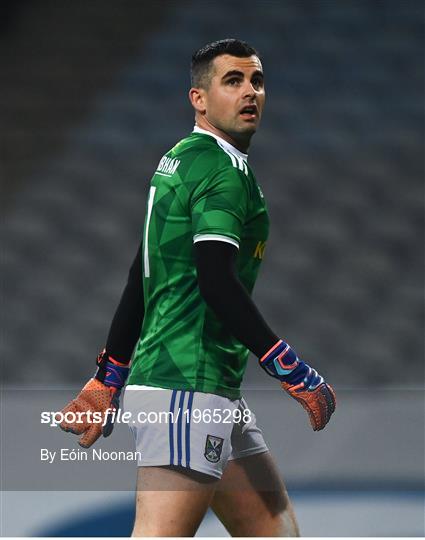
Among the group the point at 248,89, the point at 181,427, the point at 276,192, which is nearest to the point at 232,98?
the point at 248,89

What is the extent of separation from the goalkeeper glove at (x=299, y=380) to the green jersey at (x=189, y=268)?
158 millimetres

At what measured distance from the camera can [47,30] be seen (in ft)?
14.9

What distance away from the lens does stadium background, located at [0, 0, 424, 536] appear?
4.57 meters

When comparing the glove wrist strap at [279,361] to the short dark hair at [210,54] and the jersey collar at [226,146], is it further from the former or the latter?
the short dark hair at [210,54]

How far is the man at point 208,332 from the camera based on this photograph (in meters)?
2.62

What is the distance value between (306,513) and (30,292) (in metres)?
1.90

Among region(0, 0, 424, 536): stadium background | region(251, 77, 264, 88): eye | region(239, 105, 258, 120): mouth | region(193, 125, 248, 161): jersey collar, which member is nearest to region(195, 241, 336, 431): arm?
region(193, 125, 248, 161): jersey collar

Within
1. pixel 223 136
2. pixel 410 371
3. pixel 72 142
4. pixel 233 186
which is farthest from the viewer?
pixel 410 371

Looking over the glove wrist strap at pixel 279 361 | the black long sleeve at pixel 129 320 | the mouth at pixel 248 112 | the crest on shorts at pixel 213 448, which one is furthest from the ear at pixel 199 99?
the crest on shorts at pixel 213 448

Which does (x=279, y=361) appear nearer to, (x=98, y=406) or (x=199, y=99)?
(x=98, y=406)

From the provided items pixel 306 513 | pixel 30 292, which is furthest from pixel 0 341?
pixel 306 513

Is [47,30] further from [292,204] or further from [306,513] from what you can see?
[306,513]

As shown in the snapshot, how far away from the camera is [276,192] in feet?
17.2

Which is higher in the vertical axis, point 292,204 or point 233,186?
point 292,204
